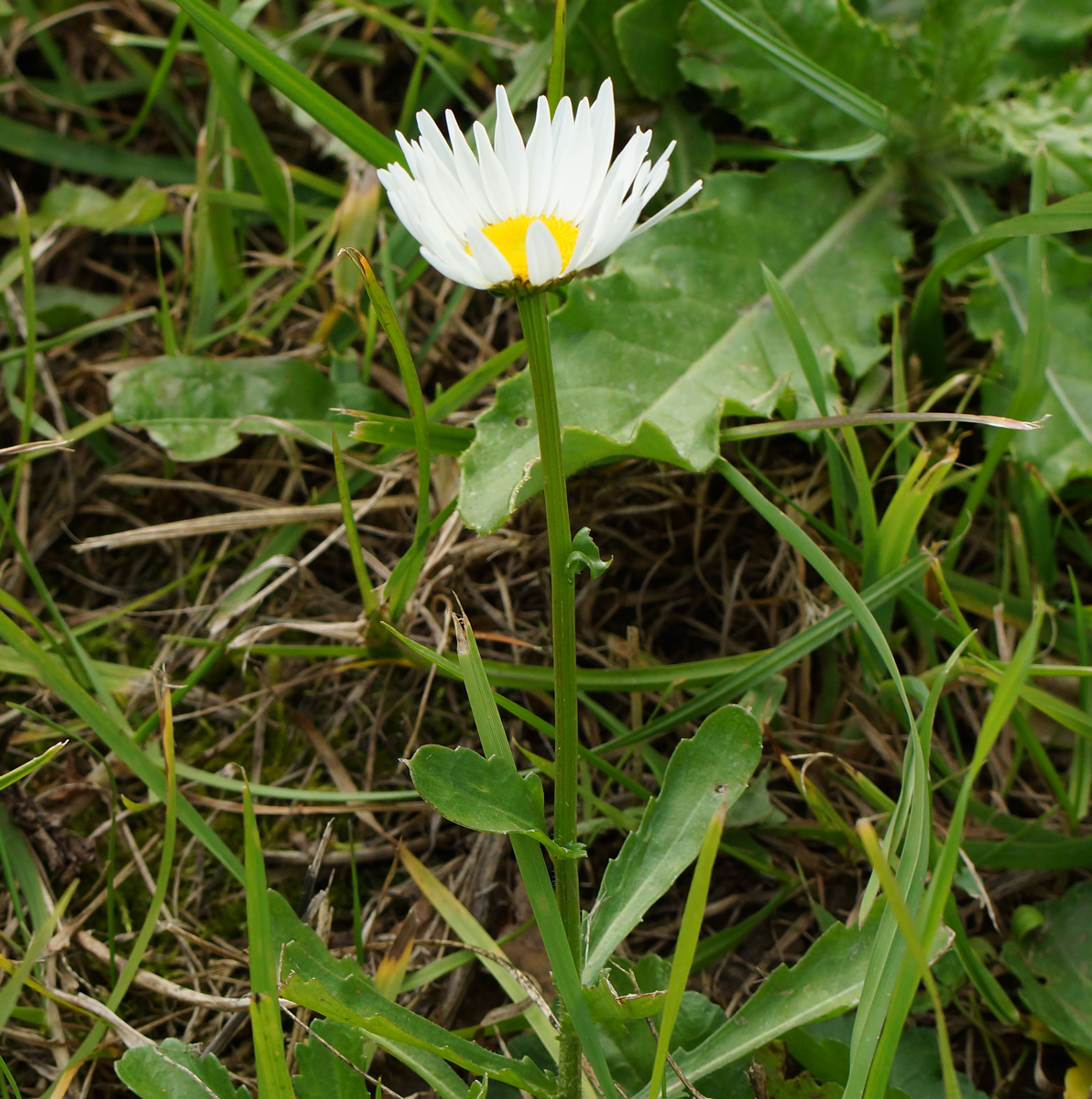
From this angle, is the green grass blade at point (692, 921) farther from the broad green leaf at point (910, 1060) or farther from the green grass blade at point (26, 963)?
the green grass blade at point (26, 963)

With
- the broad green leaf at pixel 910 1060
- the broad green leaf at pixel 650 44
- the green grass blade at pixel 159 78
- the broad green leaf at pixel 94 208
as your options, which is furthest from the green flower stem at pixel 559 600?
the broad green leaf at pixel 94 208

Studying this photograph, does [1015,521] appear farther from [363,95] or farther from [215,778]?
[363,95]

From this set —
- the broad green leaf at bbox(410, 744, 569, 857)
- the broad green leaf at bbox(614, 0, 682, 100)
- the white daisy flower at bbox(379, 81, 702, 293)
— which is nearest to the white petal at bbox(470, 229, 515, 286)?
the white daisy flower at bbox(379, 81, 702, 293)

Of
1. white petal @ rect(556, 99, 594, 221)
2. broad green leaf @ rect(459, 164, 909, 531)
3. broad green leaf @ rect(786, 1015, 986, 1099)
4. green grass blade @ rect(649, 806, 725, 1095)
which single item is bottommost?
broad green leaf @ rect(786, 1015, 986, 1099)

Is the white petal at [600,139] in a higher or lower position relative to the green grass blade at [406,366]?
higher

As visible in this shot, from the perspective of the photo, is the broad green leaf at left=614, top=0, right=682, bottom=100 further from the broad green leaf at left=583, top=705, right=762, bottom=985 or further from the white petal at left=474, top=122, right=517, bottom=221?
the broad green leaf at left=583, top=705, right=762, bottom=985

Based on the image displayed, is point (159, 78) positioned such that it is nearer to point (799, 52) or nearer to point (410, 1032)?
point (799, 52)
